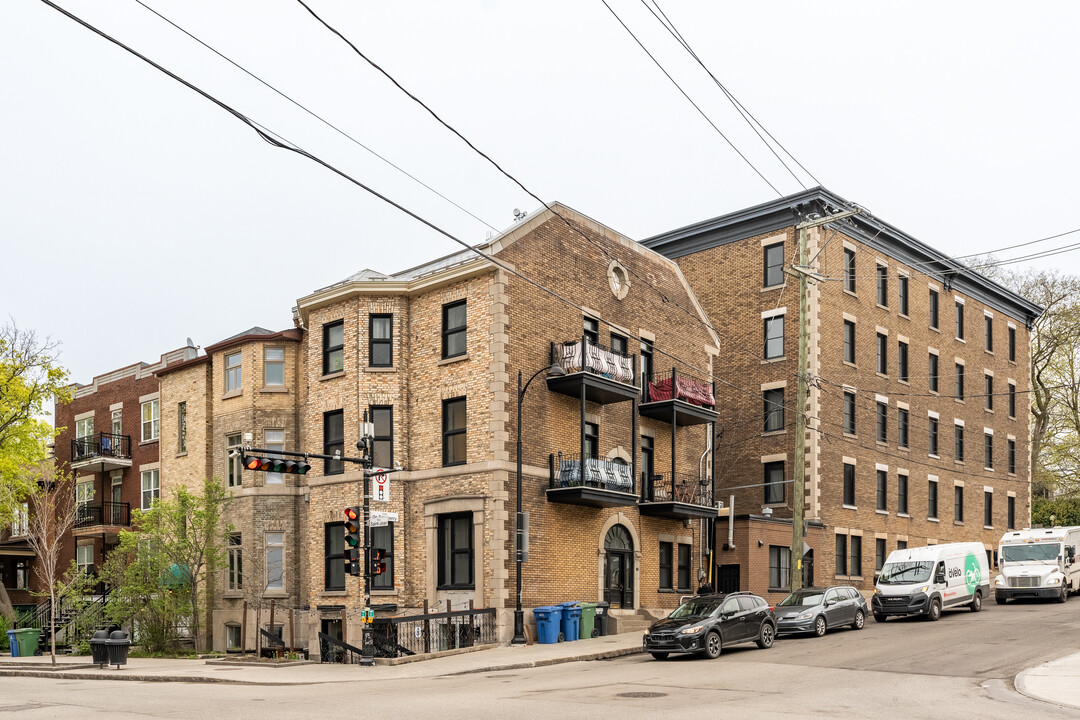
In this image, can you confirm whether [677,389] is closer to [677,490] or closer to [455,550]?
[677,490]

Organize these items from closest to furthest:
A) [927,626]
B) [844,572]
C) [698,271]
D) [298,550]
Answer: [927,626] < [298,550] < [844,572] < [698,271]

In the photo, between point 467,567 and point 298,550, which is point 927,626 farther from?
point 298,550

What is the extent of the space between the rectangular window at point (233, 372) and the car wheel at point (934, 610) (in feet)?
74.4

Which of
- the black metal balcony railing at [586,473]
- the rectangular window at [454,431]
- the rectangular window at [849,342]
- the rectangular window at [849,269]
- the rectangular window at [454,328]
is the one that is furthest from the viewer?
the rectangular window at [849,269]

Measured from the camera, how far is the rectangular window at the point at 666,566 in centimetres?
3400

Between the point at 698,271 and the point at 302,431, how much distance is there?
18595 mm

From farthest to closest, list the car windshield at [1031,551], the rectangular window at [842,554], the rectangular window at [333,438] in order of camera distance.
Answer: the rectangular window at [842,554], the car windshield at [1031,551], the rectangular window at [333,438]

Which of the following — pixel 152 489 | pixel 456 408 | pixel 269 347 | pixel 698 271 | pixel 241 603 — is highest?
pixel 698 271

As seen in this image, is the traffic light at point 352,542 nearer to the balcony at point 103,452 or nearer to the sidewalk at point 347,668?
the sidewalk at point 347,668

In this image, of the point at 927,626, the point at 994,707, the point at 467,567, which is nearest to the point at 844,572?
the point at 927,626

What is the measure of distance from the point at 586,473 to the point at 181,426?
57.6ft

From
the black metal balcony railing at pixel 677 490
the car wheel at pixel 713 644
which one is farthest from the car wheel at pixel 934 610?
the car wheel at pixel 713 644

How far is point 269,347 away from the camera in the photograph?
3534cm

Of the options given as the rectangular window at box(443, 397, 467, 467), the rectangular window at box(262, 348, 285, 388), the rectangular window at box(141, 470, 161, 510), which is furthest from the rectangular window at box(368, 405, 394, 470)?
the rectangular window at box(141, 470, 161, 510)
